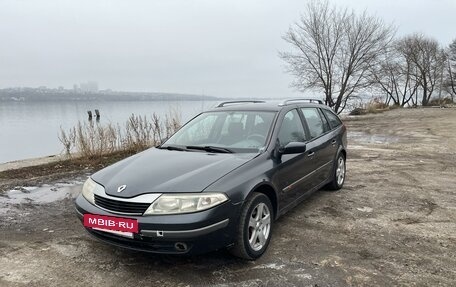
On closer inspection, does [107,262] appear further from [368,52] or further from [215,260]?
[368,52]

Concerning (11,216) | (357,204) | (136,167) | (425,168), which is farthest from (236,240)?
(425,168)

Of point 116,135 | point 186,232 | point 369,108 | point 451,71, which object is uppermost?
point 451,71

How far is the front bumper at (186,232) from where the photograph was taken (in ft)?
10.2

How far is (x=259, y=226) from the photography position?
3.75m

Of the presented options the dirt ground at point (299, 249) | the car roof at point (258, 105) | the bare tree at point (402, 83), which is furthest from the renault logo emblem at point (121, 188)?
the bare tree at point (402, 83)

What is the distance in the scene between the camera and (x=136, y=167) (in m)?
3.87

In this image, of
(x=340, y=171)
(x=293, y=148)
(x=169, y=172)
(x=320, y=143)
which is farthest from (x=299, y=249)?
(x=340, y=171)

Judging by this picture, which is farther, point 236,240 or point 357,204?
point 357,204

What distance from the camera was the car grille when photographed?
10.5 feet

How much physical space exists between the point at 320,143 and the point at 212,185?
2.49m

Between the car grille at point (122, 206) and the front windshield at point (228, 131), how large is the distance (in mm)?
1303

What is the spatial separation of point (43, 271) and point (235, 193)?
6.36 ft

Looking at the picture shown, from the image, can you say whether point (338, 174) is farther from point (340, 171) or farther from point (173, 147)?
point (173, 147)

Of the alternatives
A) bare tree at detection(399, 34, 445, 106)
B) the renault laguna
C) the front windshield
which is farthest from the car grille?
bare tree at detection(399, 34, 445, 106)
